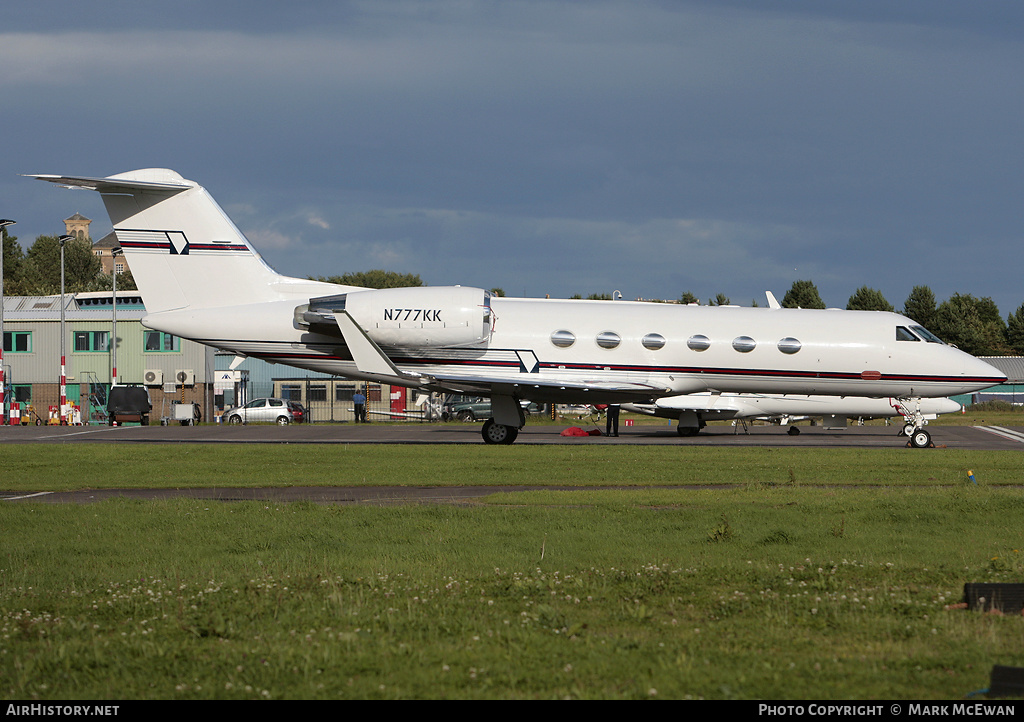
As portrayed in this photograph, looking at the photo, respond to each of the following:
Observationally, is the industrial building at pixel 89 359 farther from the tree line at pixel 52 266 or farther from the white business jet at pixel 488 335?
the tree line at pixel 52 266

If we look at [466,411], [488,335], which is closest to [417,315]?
[488,335]

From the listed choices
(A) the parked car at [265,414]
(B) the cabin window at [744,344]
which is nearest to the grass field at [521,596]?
(B) the cabin window at [744,344]

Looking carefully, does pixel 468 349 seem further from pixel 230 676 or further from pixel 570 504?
pixel 230 676

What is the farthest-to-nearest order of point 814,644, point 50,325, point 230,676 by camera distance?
point 50,325
point 814,644
point 230,676

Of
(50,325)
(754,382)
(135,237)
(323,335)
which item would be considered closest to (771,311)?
(754,382)

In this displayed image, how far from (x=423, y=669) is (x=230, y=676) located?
109cm

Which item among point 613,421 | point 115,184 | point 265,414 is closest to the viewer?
point 115,184

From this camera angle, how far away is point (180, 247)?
1077 inches

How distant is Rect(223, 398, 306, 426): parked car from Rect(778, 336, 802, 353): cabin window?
125 ft

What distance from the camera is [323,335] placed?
26828 millimetres

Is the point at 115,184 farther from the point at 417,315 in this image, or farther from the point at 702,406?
the point at 702,406

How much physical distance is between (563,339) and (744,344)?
5026 mm

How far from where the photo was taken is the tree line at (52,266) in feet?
445

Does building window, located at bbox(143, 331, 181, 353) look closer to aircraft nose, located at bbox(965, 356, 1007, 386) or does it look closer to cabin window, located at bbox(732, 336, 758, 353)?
cabin window, located at bbox(732, 336, 758, 353)
